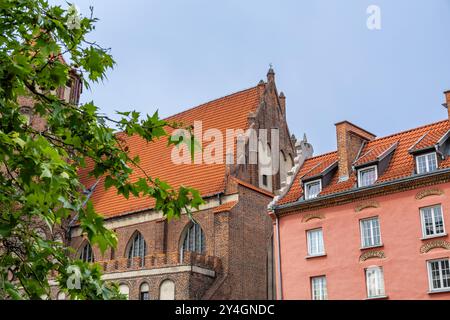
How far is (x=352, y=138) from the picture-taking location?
28375 millimetres

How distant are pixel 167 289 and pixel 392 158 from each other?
497 inches

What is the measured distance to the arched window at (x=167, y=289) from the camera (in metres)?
30.5

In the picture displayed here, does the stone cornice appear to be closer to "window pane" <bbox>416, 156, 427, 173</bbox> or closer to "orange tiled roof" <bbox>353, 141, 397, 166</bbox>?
"window pane" <bbox>416, 156, 427, 173</bbox>

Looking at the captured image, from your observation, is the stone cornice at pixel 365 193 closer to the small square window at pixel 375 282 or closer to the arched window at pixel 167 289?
the small square window at pixel 375 282

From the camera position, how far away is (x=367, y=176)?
2644 cm

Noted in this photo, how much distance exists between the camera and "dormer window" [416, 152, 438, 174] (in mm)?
24531

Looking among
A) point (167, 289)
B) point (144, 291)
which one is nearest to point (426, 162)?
point (167, 289)

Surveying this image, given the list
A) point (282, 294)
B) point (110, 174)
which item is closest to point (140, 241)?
point (282, 294)

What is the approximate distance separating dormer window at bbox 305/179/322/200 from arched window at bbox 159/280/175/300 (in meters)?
8.12

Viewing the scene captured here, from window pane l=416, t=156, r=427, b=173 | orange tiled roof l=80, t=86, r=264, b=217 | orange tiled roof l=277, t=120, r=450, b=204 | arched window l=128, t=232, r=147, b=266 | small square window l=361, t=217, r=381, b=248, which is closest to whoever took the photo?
window pane l=416, t=156, r=427, b=173

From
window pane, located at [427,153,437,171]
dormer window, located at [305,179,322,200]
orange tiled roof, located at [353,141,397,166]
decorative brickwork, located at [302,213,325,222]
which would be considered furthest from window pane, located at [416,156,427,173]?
dormer window, located at [305,179,322,200]

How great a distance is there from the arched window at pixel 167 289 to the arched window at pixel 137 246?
17.3 feet

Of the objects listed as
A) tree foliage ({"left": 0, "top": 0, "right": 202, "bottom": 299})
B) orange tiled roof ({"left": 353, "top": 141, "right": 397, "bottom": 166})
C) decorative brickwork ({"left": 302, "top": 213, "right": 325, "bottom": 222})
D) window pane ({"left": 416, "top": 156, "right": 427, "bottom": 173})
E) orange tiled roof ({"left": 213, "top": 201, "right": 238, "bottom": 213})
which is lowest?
tree foliage ({"left": 0, "top": 0, "right": 202, "bottom": 299})
